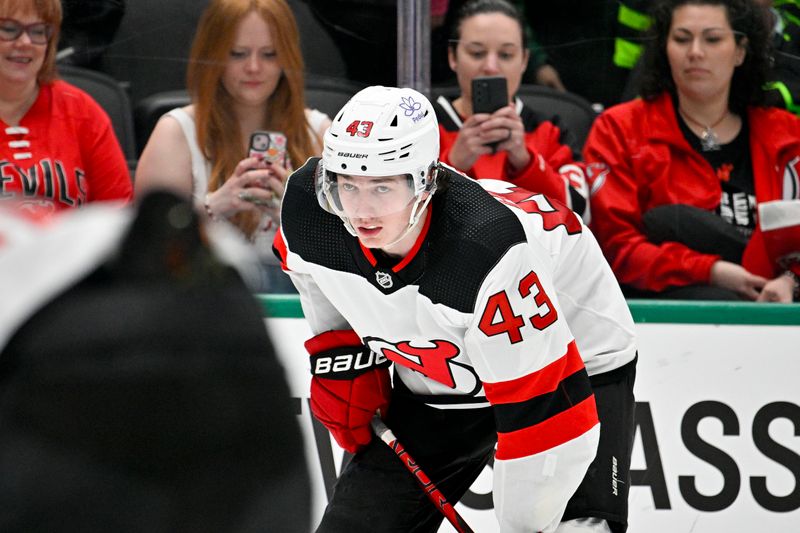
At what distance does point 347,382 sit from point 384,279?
1.14 feet

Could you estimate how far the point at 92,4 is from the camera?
3.01 metres

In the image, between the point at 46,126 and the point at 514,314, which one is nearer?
Answer: the point at 514,314

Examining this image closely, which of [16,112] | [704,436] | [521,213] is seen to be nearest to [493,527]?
[704,436]

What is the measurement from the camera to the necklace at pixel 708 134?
3033mm

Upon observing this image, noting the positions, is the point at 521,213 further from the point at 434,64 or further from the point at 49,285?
the point at 49,285

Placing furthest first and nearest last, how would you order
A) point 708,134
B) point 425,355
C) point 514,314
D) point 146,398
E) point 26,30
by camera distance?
point 708,134 → point 26,30 → point 425,355 → point 514,314 → point 146,398

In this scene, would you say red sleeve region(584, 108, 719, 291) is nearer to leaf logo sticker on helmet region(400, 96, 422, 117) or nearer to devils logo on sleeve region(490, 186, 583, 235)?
devils logo on sleeve region(490, 186, 583, 235)

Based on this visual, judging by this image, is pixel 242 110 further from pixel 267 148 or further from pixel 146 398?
pixel 146 398

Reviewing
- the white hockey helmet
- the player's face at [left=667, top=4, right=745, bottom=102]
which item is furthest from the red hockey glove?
the player's face at [left=667, top=4, right=745, bottom=102]

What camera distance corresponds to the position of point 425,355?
86.4 inches

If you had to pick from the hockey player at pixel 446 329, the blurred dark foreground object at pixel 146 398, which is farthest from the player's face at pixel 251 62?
the blurred dark foreground object at pixel 146 398

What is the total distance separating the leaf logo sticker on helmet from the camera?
2051 mm

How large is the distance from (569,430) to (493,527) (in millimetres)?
967

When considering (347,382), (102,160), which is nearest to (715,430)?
(347,382)
